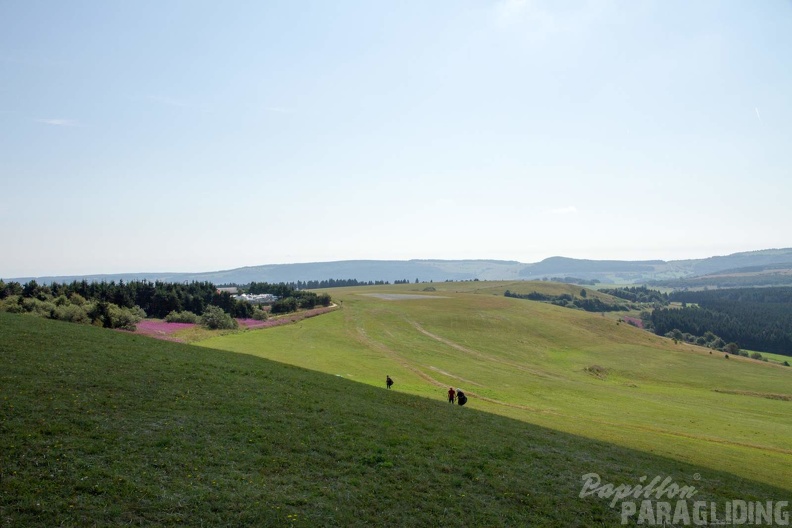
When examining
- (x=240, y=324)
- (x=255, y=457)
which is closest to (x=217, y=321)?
(x=240, y=324)

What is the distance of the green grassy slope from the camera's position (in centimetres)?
1479

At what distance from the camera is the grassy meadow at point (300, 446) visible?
15156mm

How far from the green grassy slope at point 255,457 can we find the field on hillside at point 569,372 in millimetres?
10423

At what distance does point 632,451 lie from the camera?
1092 inches

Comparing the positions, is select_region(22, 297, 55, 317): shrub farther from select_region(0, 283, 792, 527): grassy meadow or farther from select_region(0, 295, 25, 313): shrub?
select_region(0, 283, 792, 527): grassy meadow

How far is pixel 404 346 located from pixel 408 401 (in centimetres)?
Answer: 4856

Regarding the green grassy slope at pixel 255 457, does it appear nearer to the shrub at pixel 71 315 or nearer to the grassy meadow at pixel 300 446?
the grassy meadow at pixel 300 446

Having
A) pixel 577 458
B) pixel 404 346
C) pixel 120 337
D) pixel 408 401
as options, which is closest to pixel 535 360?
pixel 404 346

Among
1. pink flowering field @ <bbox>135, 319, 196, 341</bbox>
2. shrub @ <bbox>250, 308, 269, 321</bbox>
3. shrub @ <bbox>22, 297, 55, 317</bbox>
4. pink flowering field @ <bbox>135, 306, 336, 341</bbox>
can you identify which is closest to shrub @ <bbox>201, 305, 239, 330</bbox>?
pink flowering field @ <bbox>135, 306, 336, 341</bbox>

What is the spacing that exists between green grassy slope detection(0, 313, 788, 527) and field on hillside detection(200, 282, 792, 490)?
1042cm

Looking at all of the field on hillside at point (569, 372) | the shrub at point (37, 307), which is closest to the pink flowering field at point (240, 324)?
the field on hillside at point (569, 372)

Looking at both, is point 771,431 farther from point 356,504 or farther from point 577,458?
point 356,504

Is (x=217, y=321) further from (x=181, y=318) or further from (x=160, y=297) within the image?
(x=160, y=297)

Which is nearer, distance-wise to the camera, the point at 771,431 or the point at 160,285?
the point at 771,431
